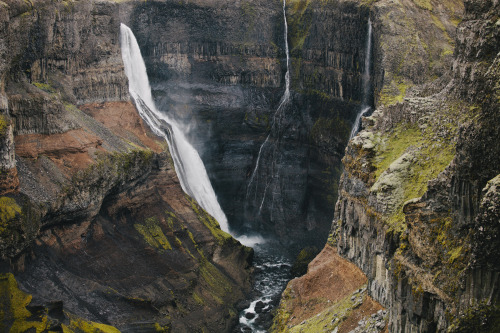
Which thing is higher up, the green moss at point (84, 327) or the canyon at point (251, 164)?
the canyon at point (251, 164)

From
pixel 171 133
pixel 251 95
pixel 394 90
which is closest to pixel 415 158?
pixel 394 90

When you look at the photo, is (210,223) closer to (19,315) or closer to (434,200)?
(19,315)

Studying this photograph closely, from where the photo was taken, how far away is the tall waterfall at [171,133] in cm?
6181

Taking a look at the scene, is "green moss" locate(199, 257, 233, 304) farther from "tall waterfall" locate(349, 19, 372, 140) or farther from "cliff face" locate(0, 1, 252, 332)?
"tall waterfall" locate(349, 19, 372, 140)

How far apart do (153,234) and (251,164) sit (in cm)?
2409

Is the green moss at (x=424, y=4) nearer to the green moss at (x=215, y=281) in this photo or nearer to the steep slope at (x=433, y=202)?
the steep slope at (x=433, y=202)

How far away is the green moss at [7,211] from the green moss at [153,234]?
1424 cm

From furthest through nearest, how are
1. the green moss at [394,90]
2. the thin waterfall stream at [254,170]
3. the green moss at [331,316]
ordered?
the thin waterfall stream at [254,170], the green moss at [394,90], the green moss at [331,316]

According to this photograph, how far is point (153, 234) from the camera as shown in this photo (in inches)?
2000

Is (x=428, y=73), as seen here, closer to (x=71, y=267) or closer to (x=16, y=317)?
(x=71, y=267)

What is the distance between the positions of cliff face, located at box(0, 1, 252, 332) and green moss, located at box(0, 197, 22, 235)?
88mm

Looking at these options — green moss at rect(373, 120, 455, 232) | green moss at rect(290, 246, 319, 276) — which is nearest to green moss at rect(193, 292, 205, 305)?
green moss at rect(290, 246, 319, 276)

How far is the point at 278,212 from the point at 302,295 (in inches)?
1176

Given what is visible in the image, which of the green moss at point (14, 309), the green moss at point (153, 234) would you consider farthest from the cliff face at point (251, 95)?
the green moss at point (14, 309)
